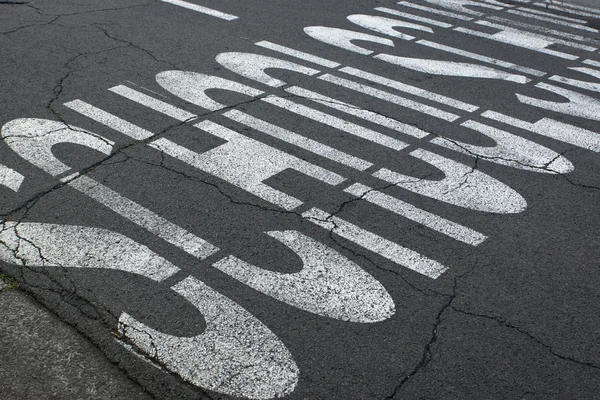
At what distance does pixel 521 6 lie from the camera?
43.5 feet

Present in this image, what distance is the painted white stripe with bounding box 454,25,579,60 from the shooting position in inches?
428

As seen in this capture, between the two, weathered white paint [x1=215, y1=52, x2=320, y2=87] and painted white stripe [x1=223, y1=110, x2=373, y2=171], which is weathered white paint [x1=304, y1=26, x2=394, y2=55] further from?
painted white stripe [x1=223, y1=110, x2=373, y2=171]

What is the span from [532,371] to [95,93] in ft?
19.9

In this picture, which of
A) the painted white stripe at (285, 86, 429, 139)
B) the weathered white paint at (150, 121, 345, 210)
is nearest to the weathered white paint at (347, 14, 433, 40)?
the painted white stripe at (285, 86, 429, 139)

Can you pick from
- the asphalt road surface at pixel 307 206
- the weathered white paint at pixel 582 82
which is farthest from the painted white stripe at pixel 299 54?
the weathered white paint at pixel 582 82

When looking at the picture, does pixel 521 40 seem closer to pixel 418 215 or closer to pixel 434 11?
pixel 434 11

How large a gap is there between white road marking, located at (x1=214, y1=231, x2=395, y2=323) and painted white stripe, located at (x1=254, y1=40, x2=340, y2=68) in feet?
15.1

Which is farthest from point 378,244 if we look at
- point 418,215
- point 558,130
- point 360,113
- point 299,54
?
point 299,54

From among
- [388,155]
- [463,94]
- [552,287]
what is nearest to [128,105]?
[388,155]

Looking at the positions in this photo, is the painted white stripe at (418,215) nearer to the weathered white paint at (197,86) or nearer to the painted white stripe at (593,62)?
the weathered white paint at (197,86)

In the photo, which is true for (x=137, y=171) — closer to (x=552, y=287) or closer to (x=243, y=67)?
(x=243, y=67)

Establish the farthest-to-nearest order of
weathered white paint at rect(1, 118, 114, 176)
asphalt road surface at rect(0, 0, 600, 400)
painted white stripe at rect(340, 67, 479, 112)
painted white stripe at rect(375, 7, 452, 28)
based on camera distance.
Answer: painted white stripe at rect(375, 7, 452, 28) < painted white stripe at rect(340, 67, 479, 112) < weathered white paint at rect(1, 118, 114, 176) < asphalt road surface at rect(0, 0, 600, 400)

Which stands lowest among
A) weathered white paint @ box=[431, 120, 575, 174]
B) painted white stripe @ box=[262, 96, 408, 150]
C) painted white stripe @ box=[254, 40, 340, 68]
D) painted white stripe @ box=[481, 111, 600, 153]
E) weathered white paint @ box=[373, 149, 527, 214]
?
weathered white paint @ box=[373, 149, 527, 214]

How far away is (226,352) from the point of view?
483 centimetres
